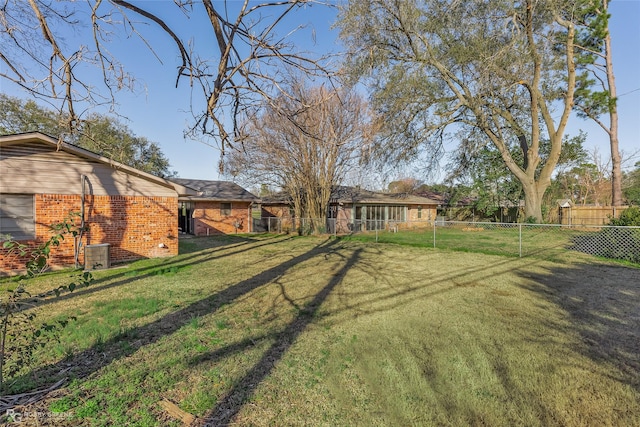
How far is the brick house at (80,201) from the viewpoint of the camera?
25.4 ft

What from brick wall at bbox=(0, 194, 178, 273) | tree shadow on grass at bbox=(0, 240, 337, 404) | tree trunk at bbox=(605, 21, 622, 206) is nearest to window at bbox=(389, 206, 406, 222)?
tree trunk at bbox=(605, 21, 622, 206)

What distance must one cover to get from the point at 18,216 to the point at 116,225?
2.17 meters

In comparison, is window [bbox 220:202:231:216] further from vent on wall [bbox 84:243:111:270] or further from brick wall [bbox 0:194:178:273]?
vent on wall [bbox 84:243:111:270]

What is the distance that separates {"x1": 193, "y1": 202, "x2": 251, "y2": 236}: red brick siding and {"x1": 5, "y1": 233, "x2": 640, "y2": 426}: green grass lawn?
12.8 m

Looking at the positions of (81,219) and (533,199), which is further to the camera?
(533,199)

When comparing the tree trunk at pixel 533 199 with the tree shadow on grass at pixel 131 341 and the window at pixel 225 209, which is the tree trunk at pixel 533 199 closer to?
the tree shadow on grass at pixel 131 341

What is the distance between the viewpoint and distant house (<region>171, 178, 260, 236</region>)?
1908 centimetres

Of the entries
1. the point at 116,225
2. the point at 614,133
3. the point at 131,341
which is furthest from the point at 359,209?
the point at 131,341

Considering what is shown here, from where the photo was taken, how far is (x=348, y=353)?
130 inches

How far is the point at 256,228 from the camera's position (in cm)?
2200

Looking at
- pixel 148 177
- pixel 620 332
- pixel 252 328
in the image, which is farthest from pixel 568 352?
pixel 148 177

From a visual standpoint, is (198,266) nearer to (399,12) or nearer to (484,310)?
(484,310)

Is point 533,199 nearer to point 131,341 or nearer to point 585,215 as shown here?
point 585,215

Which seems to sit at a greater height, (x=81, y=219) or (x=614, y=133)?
(x=614, y=133)
